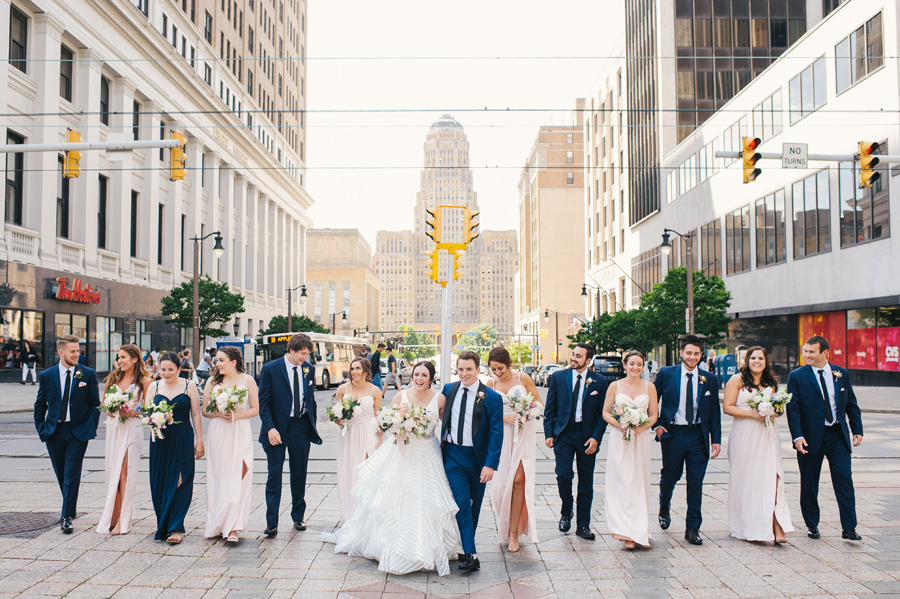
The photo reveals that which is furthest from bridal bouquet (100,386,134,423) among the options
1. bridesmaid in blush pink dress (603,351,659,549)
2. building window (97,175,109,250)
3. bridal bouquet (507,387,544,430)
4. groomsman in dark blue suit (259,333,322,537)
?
building window (97,175,109,250)

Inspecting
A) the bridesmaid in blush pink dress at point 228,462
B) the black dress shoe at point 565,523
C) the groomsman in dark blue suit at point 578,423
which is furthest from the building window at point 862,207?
the bridesmaid in blush pink dress at point 228,462

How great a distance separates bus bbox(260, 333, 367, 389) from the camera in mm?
41375

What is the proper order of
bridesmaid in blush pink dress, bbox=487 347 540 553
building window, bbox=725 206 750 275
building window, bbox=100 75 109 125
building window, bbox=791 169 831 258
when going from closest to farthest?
1. bridesmaid in blush pink dress, bbox=487 347 540 553
2. building window, bbox=791 169 831 258
3. building window, bbox=100 75 109 125
4. building window, bbox=725 206 750 275

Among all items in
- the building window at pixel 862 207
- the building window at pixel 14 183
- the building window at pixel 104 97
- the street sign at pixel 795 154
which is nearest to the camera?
the street sign at pixel 795 154

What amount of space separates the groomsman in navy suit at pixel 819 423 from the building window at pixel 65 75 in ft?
116

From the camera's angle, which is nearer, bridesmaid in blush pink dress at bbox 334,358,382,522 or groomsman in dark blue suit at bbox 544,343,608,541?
groomsman in dark blue suit at bbox 544,343,608,541

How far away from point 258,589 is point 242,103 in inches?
2378

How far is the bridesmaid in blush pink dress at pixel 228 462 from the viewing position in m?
7.52

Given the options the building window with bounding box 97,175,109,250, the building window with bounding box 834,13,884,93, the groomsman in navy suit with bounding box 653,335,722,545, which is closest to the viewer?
the groomsman in navy suit with bounding box 653,335,722,545

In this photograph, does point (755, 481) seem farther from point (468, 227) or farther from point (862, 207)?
point (862, 207)

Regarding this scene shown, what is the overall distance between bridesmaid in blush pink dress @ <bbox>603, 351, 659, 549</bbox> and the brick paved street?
24 centimetres

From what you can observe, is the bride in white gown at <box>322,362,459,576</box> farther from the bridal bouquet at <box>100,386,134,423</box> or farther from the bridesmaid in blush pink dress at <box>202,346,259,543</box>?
the bridal bouquet at <box>100,386,134,423</box>

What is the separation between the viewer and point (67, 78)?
35.1 m

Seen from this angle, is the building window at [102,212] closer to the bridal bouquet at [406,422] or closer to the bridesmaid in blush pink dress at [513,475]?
the bridesmaid in blush pink dress at [513,475]
